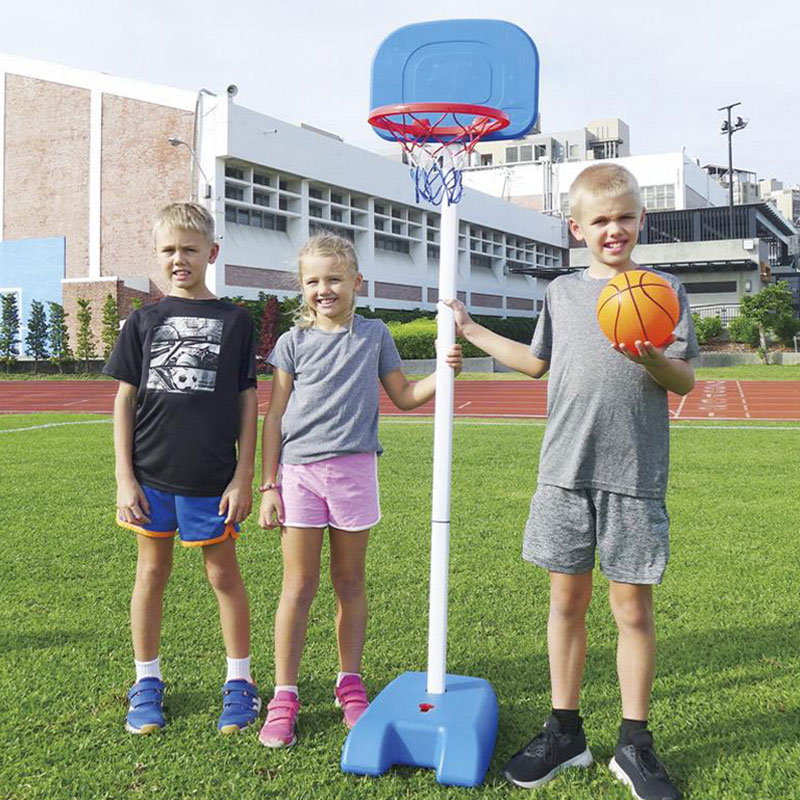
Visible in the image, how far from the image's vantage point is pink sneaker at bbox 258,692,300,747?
2443mm

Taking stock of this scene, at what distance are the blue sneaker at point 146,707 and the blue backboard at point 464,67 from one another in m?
2.16

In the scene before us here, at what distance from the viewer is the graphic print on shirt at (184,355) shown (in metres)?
2.65

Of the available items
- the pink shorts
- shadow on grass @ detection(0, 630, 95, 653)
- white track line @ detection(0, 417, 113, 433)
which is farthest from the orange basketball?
white track line @ detection(0, 417, 113, 433)

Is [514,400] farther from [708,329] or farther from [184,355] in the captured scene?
[708,329]

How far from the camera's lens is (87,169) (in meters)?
30.9

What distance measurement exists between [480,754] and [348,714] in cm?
52

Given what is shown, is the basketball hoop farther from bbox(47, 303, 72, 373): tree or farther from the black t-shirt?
bbox(47, 303, 72, 373): tree

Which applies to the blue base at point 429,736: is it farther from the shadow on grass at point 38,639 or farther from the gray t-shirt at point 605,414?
the shadow on grass at point 38,639

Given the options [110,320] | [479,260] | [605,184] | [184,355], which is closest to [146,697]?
[184,355]

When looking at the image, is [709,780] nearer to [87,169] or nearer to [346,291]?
[346,291]

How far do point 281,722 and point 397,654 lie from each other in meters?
0.76

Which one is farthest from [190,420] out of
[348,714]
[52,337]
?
[52,337]

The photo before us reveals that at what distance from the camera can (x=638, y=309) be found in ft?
6.92

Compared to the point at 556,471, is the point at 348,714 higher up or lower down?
lower down
